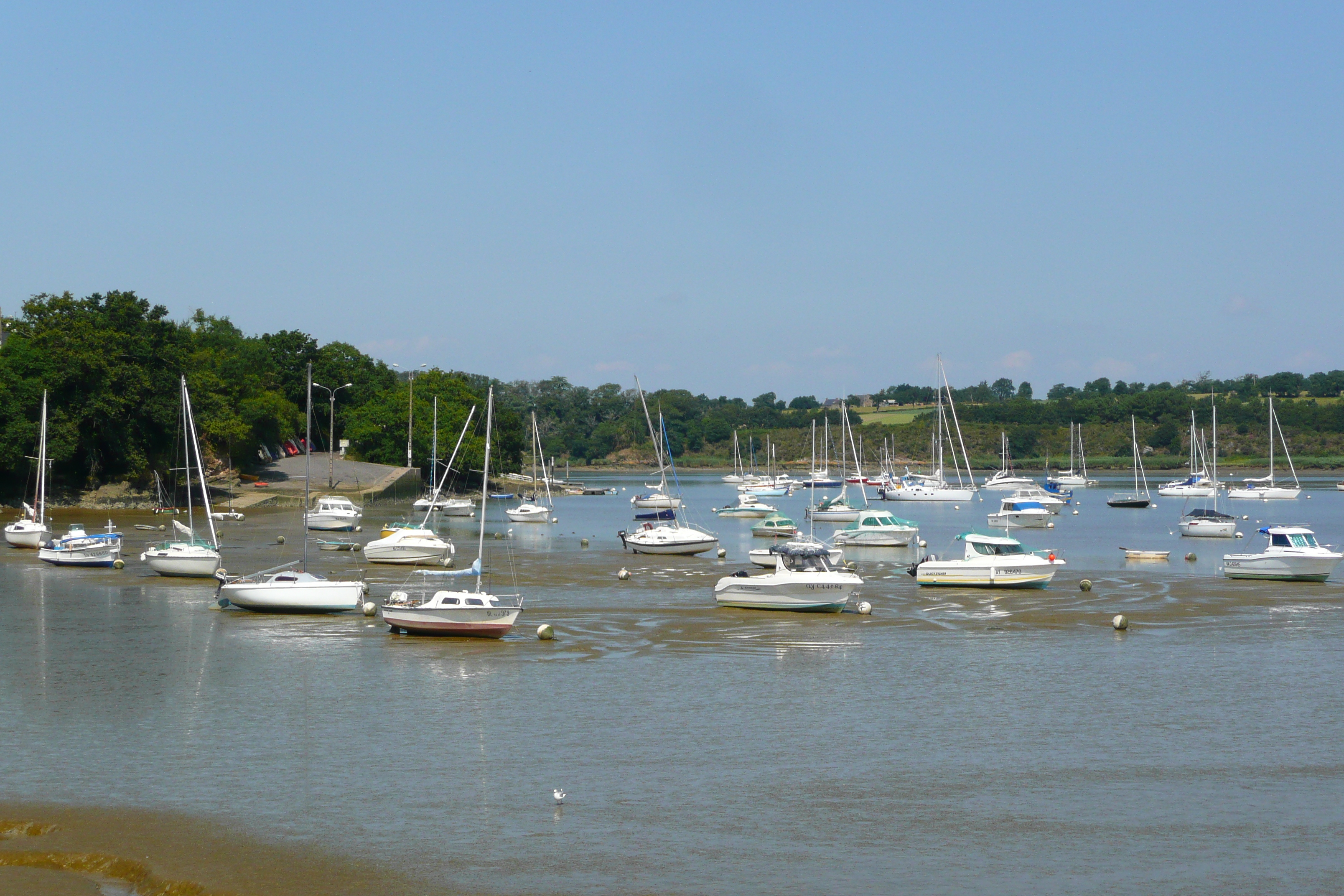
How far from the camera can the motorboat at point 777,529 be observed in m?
80.2

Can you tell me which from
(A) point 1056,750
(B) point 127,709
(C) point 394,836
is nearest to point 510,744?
(C) point 394,836

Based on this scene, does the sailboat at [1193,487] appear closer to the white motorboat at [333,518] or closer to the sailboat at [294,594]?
the white motorboat at [333,518]

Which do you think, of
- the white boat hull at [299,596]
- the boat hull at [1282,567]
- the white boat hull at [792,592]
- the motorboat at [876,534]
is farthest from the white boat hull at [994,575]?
the white boat hull at [299,596]

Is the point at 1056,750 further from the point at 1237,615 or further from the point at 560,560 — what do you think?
the point at 560,560

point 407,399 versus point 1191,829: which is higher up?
point 407,399

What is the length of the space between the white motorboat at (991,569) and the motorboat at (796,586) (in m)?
8.09

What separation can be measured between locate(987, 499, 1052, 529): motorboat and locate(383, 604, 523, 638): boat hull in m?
64.4

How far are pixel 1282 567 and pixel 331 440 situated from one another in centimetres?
9283

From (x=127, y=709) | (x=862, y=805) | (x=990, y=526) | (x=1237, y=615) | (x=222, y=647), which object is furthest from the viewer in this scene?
(x=990, y=526)

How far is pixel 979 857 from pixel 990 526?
7955 cm

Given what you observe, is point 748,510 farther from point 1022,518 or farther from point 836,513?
point 1022,518

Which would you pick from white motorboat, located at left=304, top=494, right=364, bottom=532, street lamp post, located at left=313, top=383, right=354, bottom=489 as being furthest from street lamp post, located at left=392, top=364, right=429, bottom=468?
white motorboat, located at left=304, top=494, right=364, bottom=532

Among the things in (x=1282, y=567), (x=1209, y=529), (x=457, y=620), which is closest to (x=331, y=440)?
(x=1209, y=529)

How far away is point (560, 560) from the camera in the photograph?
6425 centimetres
